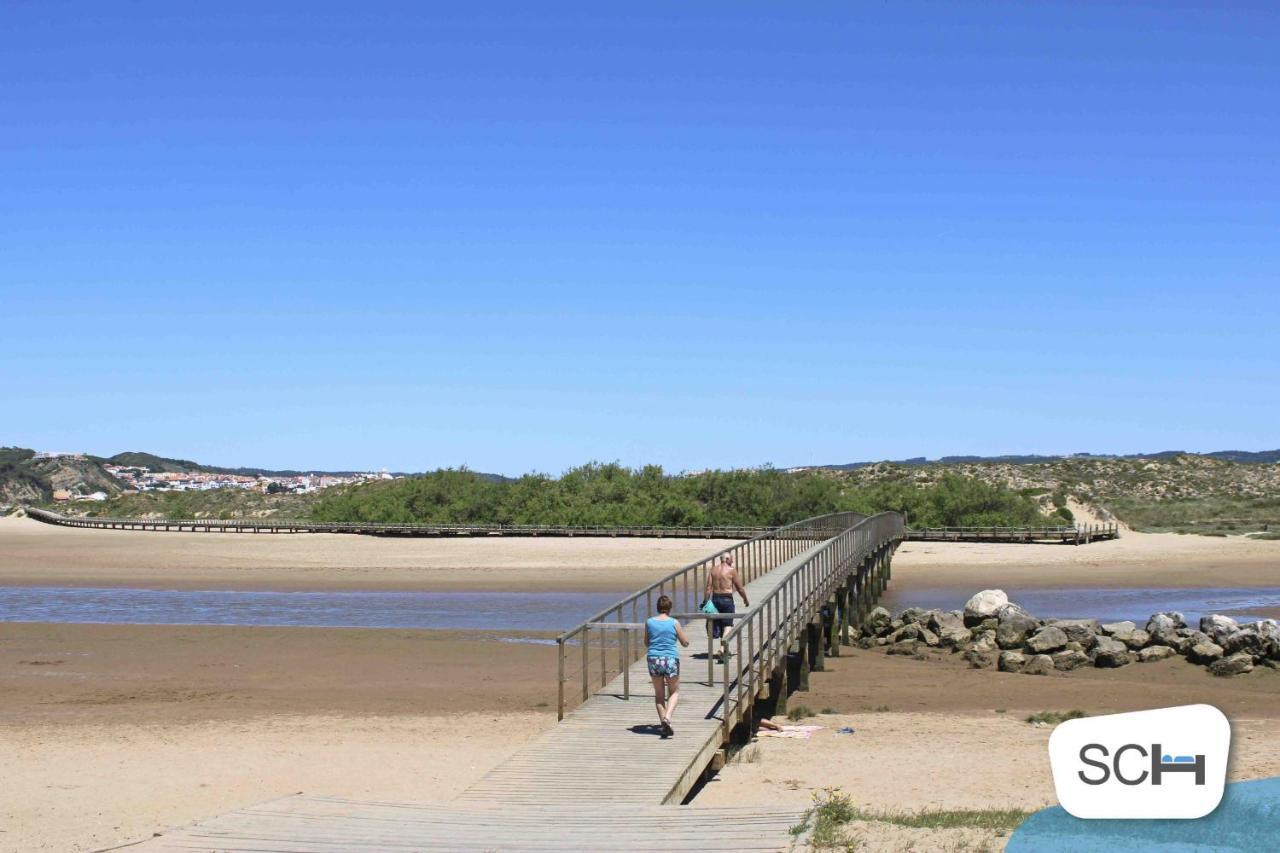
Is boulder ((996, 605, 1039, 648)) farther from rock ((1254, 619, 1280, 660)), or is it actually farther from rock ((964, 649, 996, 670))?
rock ((1254, 619, 1280, 660))

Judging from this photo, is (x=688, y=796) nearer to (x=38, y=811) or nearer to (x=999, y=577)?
(x=38, y=811)

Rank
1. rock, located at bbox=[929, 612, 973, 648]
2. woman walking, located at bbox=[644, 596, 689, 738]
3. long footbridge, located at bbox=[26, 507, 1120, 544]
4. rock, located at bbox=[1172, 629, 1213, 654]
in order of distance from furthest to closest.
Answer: long footbridge, located at bbox=[26, 507, 1120, 544]
rock, located at bbox=[929, 612, 973, 648]
rock, located at bbox=[1172, 629, 1213, 654]
woman walking, located at bbox=[644, 596, 689, 738]

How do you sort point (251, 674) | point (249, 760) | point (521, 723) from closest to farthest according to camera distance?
1. point (249, 760)
2. point (521, 723)
3. point (251, 674)

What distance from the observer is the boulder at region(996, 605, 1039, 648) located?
25.6 metres

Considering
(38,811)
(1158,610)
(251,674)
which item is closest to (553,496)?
(1158,610)

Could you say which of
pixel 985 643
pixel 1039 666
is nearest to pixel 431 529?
pixel 985 643

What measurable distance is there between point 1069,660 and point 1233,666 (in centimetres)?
277

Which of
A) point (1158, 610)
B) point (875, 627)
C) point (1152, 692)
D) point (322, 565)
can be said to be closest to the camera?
point (1152, 692)

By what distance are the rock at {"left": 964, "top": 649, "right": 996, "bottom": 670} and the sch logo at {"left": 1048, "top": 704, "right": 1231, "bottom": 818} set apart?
18369 millimetres

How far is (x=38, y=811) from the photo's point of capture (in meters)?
13.2

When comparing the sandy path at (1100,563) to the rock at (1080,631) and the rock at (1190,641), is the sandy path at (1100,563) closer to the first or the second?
the rock at (1080,631)

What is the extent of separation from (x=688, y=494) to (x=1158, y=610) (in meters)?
46.2

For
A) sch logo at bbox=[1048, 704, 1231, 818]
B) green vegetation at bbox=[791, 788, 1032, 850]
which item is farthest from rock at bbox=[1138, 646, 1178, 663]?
sch logo at bbox=[1048, 704, 1231, 818]

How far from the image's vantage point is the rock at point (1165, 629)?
2512 centimetres
